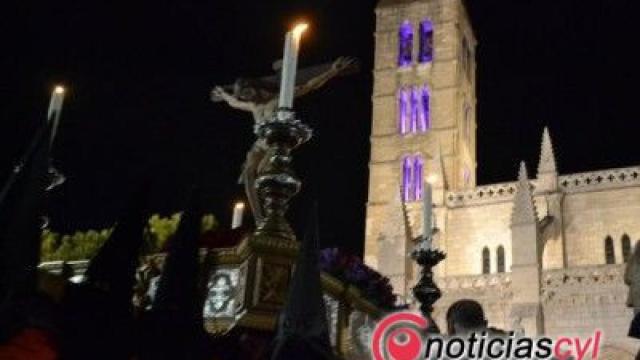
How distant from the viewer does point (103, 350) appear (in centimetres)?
304

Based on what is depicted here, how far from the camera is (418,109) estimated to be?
126 feet

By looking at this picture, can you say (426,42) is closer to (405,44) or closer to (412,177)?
(405,44)

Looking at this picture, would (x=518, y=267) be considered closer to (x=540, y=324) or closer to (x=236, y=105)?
(x=540, y=324)

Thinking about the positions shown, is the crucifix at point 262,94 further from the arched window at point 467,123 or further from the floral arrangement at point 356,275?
the arched window at point 467,123

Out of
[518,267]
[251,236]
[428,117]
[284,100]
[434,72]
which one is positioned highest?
[434,72]

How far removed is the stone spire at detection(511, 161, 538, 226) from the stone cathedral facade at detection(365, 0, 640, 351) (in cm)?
4

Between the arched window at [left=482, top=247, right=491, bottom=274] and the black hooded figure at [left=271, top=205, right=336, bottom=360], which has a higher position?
the arched window at [left=482, top=247, right=491, bottom=274]

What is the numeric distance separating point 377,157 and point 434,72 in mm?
5614

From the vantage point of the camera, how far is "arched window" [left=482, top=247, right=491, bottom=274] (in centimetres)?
3338

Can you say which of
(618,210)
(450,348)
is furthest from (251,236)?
(618,210)

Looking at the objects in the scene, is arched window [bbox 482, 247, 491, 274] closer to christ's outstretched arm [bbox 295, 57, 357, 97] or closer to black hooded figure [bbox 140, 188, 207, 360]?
christ's outstretched arm [bbox 295, 57, 357, 97]

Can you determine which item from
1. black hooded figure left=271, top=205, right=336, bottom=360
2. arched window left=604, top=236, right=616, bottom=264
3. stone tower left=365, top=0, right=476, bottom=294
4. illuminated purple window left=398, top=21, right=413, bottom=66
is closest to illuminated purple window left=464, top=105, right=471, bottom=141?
stone tower left=365, top=0, right=476, bottom=294

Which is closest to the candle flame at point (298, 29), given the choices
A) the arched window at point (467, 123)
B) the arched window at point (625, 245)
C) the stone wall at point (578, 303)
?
the stone wall at point (578, 303)

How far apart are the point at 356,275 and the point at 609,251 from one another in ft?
97.6
